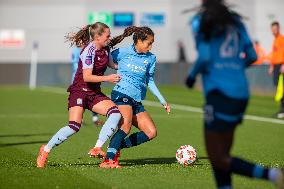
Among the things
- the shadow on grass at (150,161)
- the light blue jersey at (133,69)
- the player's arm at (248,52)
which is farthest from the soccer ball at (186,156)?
the player's arm at (248,52)

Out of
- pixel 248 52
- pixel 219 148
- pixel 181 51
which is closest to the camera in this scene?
pixel 219 148

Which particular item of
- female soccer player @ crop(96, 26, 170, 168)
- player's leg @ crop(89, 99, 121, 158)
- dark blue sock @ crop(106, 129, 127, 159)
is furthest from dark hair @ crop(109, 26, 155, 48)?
dark blue sock @ crop(106, 129, 127, 159)

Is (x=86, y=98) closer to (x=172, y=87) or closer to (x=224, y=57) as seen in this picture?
(x=224, y=57)

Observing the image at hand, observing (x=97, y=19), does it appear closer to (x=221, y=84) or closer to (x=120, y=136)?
(x=120, y=136)

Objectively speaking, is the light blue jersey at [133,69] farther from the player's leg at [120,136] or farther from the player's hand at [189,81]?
Result: the player's hand at [189,81]

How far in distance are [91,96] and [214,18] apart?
3846 mm

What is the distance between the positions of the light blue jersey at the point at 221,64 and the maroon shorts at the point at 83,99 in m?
3.56

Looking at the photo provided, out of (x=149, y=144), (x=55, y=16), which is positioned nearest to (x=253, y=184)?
(x=149, y=144)

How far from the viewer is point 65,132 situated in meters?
12.0

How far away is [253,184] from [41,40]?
36.3 meters

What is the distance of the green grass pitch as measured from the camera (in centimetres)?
1095

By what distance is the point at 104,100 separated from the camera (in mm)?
12242

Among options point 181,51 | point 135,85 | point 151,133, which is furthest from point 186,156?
point 181,51

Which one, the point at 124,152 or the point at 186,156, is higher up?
the point at 186,156
